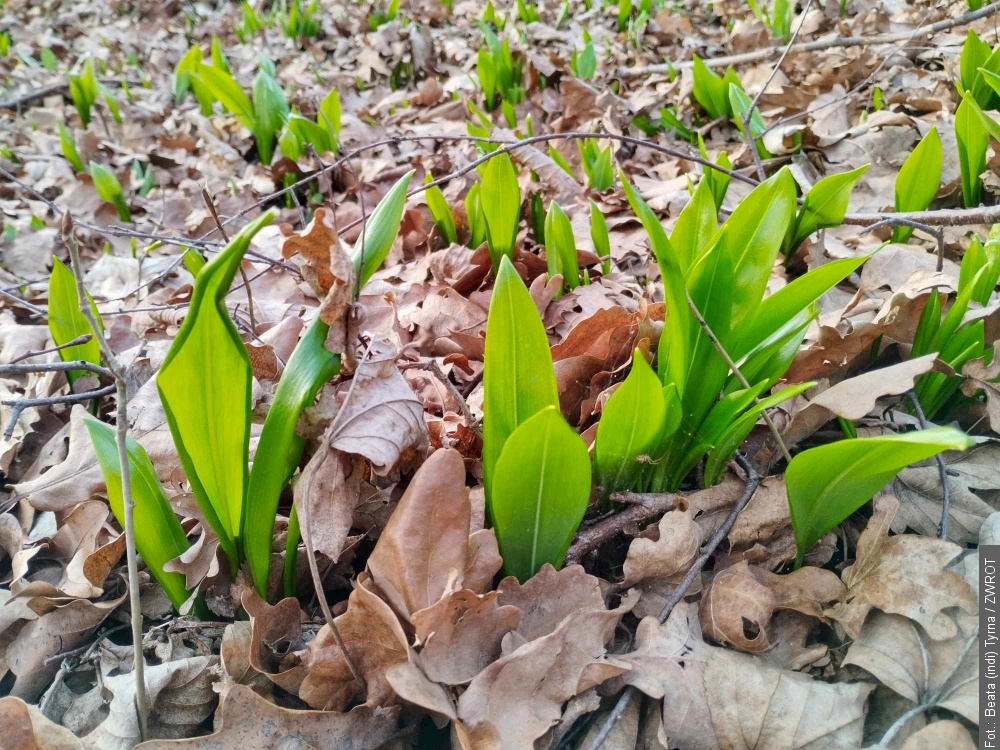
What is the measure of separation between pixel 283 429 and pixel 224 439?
0.28 feet

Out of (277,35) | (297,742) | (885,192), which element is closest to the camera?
(297,742)

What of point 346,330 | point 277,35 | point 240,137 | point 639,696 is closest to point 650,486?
point 639,696

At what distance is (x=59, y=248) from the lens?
270 cm

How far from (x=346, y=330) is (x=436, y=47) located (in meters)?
4.31

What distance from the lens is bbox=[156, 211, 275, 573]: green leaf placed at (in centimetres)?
69

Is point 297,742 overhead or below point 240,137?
below

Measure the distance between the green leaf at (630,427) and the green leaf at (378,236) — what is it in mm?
389

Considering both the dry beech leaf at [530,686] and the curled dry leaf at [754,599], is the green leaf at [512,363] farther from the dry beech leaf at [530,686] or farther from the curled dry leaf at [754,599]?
the curled dry leaf at [754,599]

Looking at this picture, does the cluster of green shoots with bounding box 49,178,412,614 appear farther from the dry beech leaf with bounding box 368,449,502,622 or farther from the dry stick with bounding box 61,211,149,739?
the dry beech leaf with bounding box 368,449,502,622

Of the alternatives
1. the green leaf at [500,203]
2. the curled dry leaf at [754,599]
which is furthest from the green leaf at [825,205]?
the curled dry leaf at [754,599]

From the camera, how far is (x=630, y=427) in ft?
2.97

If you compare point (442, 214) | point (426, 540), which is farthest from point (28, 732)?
point (442, 214)

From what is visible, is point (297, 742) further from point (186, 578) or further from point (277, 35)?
point (277, 35)

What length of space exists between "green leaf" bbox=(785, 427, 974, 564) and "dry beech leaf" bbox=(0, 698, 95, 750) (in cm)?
99
